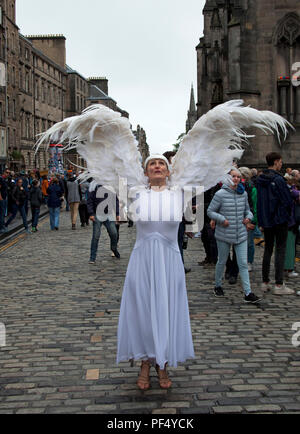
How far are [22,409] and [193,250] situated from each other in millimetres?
9850

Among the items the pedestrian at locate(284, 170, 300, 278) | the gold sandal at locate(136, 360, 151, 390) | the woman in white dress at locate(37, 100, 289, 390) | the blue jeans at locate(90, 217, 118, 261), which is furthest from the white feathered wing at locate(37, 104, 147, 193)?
the blue jeans at locate(90, 217, 118, 261)

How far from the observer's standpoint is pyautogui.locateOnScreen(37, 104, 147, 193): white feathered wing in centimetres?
488

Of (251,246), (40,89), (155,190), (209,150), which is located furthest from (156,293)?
(40,89)

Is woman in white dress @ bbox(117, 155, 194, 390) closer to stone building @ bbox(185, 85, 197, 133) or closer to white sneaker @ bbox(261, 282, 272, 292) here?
white sneaker @ bbox(261, 282, 272, 292)

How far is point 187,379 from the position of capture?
497cm

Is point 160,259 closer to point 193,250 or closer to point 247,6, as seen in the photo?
point 193,250

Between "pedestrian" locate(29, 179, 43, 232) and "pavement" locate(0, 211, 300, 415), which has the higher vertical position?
"pedestrian" locate(29, 179, 43, 232)

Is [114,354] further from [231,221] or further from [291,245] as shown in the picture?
[291,245]

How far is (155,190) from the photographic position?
4934mm

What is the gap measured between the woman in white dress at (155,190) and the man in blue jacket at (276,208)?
3.64 m

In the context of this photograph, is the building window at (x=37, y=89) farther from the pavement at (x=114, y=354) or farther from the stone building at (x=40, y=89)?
the pavement at (x=114, y=354)

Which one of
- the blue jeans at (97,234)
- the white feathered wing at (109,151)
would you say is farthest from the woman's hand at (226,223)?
the blue jeans at (97,234)

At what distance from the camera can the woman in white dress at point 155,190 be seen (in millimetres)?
4703
